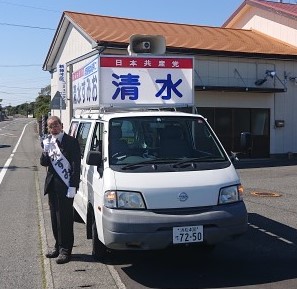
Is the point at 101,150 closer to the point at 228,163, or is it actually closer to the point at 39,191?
the point at 228,163

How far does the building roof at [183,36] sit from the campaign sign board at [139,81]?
1009 cm

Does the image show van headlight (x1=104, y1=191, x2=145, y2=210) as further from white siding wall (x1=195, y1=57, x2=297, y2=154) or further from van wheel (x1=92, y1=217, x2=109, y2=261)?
white siding wall (x1=195, y1=57, x2=297, y2=154)

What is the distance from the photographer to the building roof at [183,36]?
18703 mm

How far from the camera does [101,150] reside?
20.4 ft

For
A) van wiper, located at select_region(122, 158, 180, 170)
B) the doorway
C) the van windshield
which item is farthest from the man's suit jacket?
the doorway

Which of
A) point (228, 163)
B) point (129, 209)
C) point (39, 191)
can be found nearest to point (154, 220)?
point (129, 209)

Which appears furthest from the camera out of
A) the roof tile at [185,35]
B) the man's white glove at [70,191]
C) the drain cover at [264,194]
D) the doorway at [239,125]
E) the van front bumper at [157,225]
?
the doorway at [239,125]

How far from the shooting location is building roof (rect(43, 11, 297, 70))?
18703 millimetres

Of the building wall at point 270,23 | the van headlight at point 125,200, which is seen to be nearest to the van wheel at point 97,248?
the van headlight at point 125,200

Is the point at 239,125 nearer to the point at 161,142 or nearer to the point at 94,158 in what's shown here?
the point at 161,142

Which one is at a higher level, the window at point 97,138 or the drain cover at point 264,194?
the window at point 97,138

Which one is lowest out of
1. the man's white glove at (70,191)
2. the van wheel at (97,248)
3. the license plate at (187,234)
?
the van wheel at (97,248)

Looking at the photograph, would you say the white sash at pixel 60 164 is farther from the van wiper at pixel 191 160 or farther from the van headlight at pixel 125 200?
the van wiper at pixel 191 160

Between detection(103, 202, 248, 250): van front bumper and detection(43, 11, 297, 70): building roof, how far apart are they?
12820 millimetres
